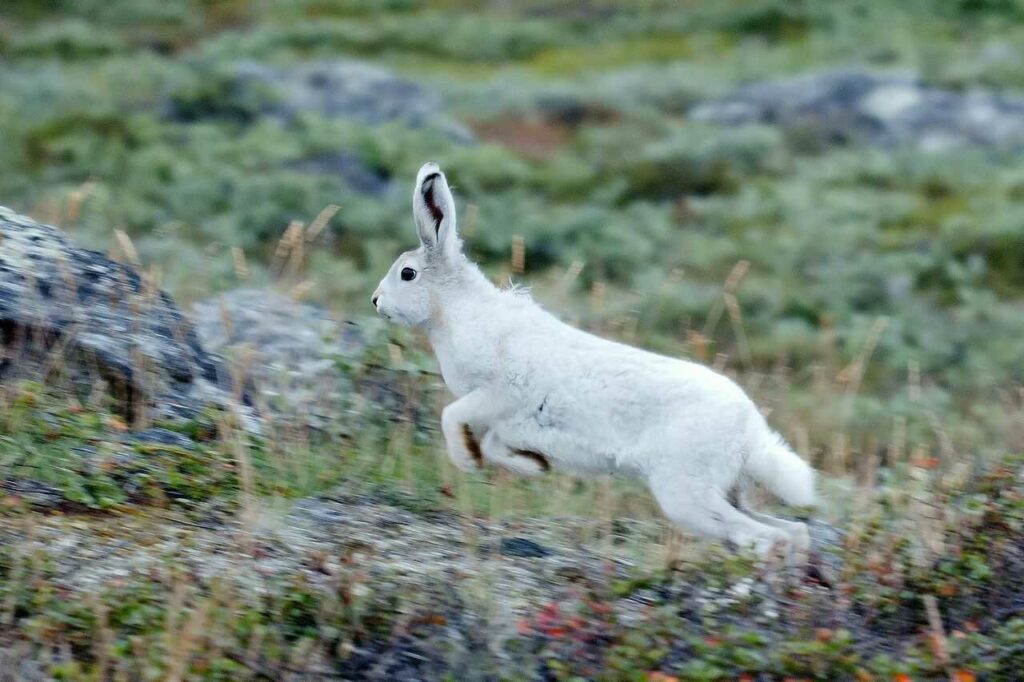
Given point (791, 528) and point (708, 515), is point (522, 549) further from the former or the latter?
point (791, 528)

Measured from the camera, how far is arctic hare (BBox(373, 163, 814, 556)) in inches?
262

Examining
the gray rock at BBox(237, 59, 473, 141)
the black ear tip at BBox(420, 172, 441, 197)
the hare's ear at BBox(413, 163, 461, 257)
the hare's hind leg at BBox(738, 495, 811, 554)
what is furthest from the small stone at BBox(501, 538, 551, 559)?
the gray rock at BBox(237, 59, 473, 141)

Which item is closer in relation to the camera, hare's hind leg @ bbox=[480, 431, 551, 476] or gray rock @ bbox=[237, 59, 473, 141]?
hare's hind leg @ bbox=[480, 431, 551, 476]

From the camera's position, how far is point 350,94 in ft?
87.7

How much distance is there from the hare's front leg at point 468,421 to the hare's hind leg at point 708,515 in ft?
3.35

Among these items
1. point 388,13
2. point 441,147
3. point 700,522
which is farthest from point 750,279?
point 388,13

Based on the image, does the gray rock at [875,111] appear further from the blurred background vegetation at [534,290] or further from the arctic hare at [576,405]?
the arctic hare at [576,405]

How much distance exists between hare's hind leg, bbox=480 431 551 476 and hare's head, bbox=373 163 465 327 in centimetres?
88

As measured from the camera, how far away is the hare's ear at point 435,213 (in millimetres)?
7516

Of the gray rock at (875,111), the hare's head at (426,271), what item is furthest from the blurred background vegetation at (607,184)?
the hare's head at (426,271)

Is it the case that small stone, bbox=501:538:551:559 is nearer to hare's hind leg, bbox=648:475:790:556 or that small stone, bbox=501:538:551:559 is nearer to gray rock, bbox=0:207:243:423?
hare's hind leg, bbox=648:475:790:556

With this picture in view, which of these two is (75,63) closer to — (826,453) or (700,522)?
(826,453)

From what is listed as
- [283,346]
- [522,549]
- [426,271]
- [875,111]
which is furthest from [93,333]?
[875,111]

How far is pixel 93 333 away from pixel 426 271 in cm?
188
